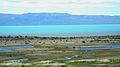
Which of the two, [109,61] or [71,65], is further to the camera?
[109,61]

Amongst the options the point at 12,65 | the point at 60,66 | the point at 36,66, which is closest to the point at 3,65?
the point at 12,65

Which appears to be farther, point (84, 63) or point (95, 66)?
point (84, 63)

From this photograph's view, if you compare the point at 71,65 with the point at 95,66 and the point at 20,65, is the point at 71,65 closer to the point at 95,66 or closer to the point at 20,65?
the point at 95,66

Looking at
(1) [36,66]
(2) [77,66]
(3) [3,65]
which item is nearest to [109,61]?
(2) [77,66]

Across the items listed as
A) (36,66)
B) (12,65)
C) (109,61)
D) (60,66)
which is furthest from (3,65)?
(109,61)

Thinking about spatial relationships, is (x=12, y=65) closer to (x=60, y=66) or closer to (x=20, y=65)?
(x=20, y=65)

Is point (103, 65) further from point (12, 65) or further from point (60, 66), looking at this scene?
point (12, 65)

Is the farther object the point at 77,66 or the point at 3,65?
the point at 3,65
